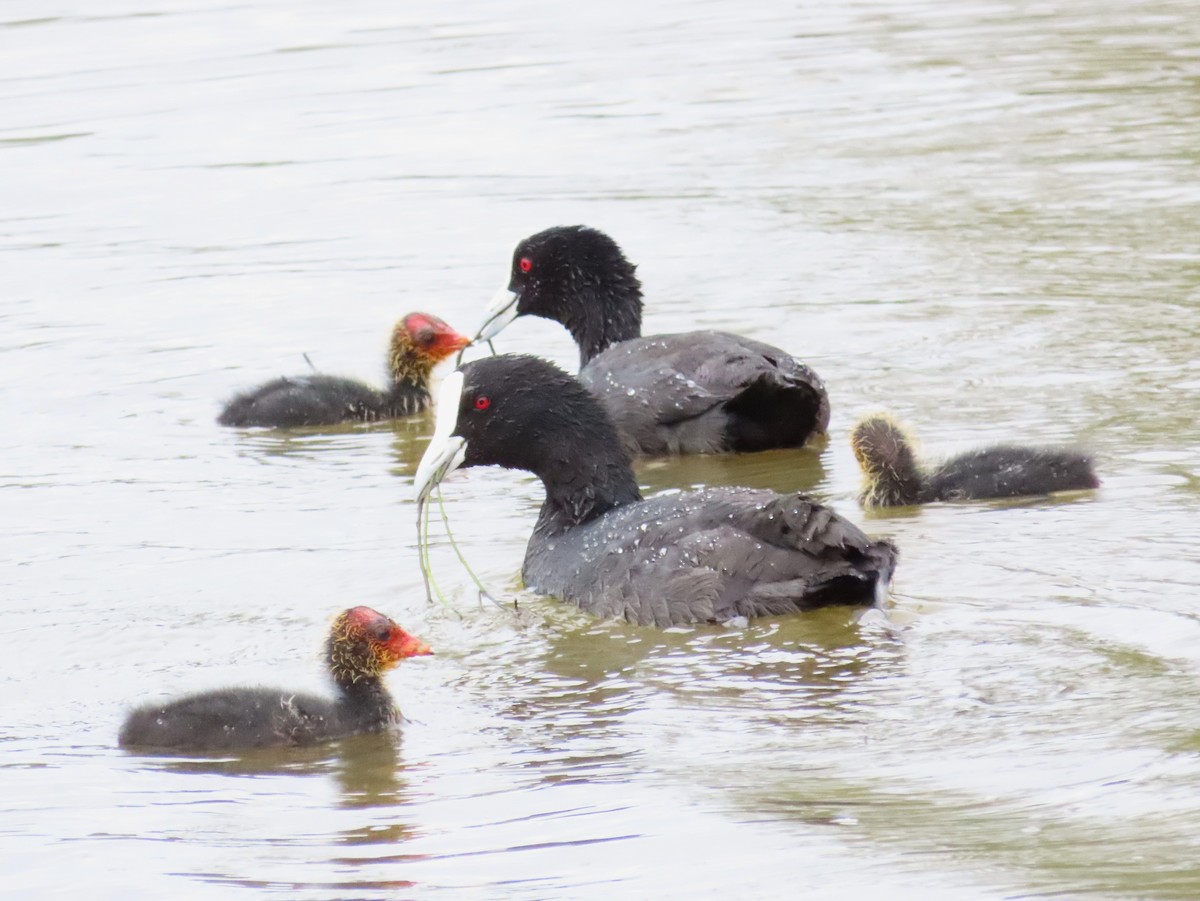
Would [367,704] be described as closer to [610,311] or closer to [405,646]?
[405,646]

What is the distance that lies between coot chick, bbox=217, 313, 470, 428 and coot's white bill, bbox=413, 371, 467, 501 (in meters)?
2.56

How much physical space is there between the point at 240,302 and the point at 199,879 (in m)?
8.19

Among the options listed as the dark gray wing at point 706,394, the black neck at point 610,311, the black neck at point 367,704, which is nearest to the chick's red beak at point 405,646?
the black neck at point 367,704

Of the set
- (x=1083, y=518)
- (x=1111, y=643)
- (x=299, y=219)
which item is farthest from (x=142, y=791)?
(x=299, y=219)

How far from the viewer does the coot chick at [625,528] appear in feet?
23.2

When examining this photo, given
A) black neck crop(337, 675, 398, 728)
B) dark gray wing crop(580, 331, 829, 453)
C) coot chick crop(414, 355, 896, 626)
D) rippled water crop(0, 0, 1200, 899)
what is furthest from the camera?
dark gray wing crop(580, 331, 829, 453)

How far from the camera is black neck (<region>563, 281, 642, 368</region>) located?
10.6 metres

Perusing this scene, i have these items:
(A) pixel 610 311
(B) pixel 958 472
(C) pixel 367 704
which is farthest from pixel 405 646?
(A) pixel 610 311

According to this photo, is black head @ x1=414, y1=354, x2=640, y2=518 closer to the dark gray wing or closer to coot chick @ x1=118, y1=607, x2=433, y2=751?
the dark gray wing

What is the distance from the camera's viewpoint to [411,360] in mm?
11117

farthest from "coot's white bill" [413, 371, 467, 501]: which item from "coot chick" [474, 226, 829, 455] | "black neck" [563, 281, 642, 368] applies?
"black neck" [563, 281, 642, 368]

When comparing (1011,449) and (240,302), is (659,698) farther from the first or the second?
(240,302)

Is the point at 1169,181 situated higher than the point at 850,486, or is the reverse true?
the point at 1169,181

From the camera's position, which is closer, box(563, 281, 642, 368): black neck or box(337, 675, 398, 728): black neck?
box(337, 675, 398, 728): black neck
